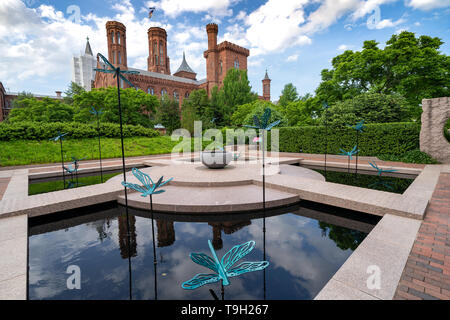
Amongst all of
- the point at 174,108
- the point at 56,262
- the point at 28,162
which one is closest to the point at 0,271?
the point at 56,262

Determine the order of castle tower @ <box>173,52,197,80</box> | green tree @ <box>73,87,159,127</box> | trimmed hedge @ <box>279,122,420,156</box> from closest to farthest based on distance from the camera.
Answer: trimmed hedge @ <box>279,122,420,156</box> < green tree @ <box>73,87,159,127</box> < castle tower @ <box>173,52,197,80</box>

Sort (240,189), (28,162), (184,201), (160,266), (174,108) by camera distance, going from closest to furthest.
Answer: (160,266), (184,201), (240,189), (28,162), (174,108)

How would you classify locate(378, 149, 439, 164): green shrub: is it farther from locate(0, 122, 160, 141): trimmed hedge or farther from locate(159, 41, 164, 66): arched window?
locate(159, 41, 164, 66): arched window

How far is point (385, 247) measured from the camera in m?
3.27

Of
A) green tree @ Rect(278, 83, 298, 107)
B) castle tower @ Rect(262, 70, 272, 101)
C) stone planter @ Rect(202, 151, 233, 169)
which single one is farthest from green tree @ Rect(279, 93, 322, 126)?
castle tower @ Rect(262, 70, 272, 101)

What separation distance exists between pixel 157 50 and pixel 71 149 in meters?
54.7

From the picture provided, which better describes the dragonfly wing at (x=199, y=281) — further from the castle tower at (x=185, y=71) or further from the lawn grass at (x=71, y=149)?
the castle tower at (x=185, y=71)

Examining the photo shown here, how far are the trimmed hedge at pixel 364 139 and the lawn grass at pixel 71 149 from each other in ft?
41.1

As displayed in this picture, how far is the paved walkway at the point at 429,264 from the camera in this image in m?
2.35

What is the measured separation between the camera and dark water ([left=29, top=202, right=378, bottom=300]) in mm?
2853

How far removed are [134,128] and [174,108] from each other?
40.8 feet

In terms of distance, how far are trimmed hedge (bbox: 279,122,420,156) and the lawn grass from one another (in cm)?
1254

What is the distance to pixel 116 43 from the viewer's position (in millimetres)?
49031

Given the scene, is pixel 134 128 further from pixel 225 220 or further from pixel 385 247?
pixel 385 247
